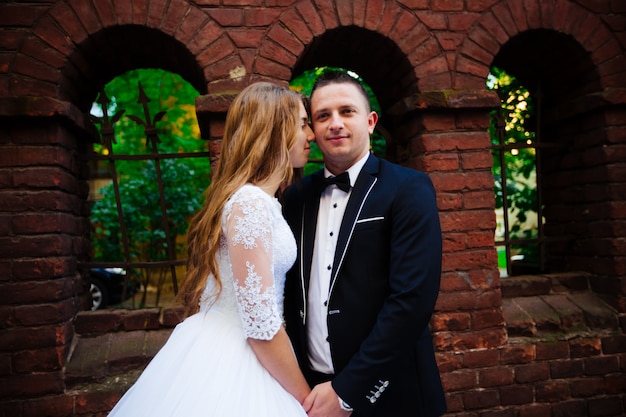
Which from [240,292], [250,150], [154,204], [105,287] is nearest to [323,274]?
[240,292]

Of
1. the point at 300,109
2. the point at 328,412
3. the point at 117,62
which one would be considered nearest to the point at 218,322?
the point at 328,412

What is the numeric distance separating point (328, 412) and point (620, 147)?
2.76 m

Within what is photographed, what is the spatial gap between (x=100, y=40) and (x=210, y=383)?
2280 mm

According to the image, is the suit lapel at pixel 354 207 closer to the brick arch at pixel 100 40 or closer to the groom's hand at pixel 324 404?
the groom's hand at pixel 324 404

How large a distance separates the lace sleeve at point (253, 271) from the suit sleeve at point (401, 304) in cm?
34

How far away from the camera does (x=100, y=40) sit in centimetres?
271

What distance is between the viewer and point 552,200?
348 centimetres

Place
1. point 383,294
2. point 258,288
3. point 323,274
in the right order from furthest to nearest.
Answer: point 323,274 → point 383,294 → point 258,288

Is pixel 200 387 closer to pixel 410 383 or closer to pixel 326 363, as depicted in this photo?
pixel 326 363

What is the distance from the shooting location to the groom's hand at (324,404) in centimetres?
155

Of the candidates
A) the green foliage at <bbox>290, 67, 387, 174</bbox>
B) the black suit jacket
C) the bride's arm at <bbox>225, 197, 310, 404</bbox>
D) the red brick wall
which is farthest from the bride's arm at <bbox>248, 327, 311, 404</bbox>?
the green foliage at <bbox>290, 67, 387, 174</bbox>

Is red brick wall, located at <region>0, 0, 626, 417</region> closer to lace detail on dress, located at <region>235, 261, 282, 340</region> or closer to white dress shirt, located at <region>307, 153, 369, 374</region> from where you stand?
white dress shirt, located at <region>307, 153, 369, 374</region>

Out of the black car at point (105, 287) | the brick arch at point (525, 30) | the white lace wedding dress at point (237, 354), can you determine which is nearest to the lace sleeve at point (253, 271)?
the white lace wedding dress at point (237, 354)

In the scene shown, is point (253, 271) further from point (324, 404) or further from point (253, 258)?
point (324, 404)
